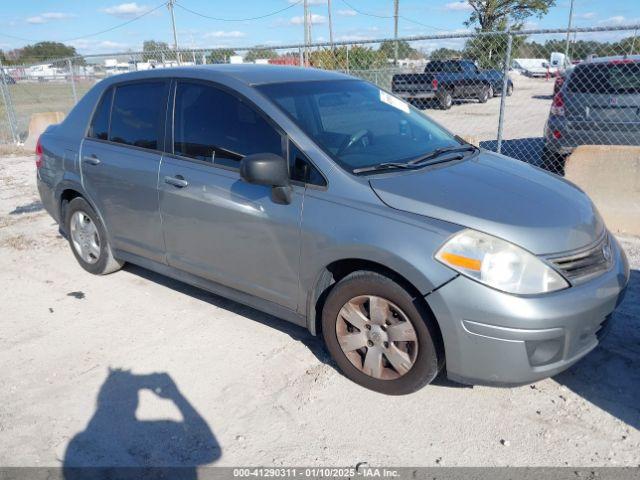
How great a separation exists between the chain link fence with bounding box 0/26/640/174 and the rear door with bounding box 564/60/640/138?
0.4 inches

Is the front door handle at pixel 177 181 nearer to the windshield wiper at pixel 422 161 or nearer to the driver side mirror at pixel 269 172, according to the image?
the driver side mirror at pixel 269 172

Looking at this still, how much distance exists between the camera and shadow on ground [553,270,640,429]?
2926 mm

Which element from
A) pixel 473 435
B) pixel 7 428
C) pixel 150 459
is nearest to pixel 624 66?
pixel 473 435

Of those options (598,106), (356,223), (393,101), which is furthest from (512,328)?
(598,106)

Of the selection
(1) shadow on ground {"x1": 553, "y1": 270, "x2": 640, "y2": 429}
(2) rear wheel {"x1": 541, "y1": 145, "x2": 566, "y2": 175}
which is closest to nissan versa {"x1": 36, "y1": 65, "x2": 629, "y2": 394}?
(1) shadow on ground {"x1": 553, "y1": 270, "x2": 640, "y2": 429}

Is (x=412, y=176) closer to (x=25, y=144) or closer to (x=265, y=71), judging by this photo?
(x=265, y=71)

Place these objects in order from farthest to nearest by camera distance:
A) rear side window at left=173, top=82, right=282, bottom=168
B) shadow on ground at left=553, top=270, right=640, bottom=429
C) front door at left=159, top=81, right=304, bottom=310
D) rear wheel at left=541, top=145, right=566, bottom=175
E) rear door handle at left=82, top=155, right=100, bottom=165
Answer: rear wheel at left=541, top=145, right=566, bottom=175 < rear door handle at left=82, top=155, right=100, bottom=165 < rear side window at left=173, top=82, right=282, bottom=168 < front door at left=159, top=81, right=304, bottom=310 < shadow on ground at left=553, top=270, right=640, bottom=429

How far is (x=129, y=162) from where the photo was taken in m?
4.06

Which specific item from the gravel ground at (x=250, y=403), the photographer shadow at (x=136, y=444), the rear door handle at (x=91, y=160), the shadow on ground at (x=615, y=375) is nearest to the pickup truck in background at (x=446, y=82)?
the rear door handle at (x=91, y=160)

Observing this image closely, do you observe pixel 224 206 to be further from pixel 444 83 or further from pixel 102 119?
pixel 444 83

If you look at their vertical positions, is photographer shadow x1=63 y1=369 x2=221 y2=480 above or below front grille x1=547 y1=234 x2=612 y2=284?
below

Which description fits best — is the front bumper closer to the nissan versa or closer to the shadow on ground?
the nissan versa

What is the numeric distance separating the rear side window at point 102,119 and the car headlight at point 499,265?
313 cm

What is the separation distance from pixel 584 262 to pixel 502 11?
1363 inches
